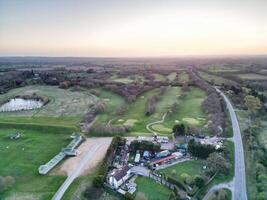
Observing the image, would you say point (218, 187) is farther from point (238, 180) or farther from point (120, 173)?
point (120, 173)

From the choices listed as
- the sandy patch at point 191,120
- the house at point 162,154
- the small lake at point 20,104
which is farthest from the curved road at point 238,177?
the small lake at point 20,104

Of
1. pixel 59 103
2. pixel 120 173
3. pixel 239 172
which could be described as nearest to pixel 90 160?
pixel 120 173

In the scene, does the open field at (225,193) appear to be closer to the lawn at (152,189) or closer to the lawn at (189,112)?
the lawn at (152,189)

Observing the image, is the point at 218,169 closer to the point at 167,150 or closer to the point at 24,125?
the point at 167,150

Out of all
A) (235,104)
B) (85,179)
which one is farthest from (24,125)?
(235,104)

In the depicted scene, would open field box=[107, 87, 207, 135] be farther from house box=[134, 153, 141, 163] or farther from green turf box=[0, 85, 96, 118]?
house box=[134, 153, 141, 163]
